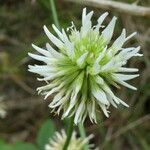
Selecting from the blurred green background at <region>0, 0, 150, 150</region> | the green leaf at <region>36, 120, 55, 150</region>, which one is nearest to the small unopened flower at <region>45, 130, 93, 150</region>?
the green leaf at <region>36, 120, 55, 150</region>

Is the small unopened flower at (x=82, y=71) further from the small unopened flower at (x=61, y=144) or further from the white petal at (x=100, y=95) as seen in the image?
the small unopened flower at (x=61, y=144)

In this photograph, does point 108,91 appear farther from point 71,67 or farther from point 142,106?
point 142,106

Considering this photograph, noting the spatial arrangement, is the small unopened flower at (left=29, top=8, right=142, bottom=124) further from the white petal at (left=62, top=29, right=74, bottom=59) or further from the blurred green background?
the blurred green background

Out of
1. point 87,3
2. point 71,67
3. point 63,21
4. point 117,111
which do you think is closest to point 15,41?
point 63,21

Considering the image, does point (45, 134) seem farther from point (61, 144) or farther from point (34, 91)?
point (34, 91)

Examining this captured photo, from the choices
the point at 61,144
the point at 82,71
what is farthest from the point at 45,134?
the point at 82,71

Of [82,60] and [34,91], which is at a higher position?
[34,91]
